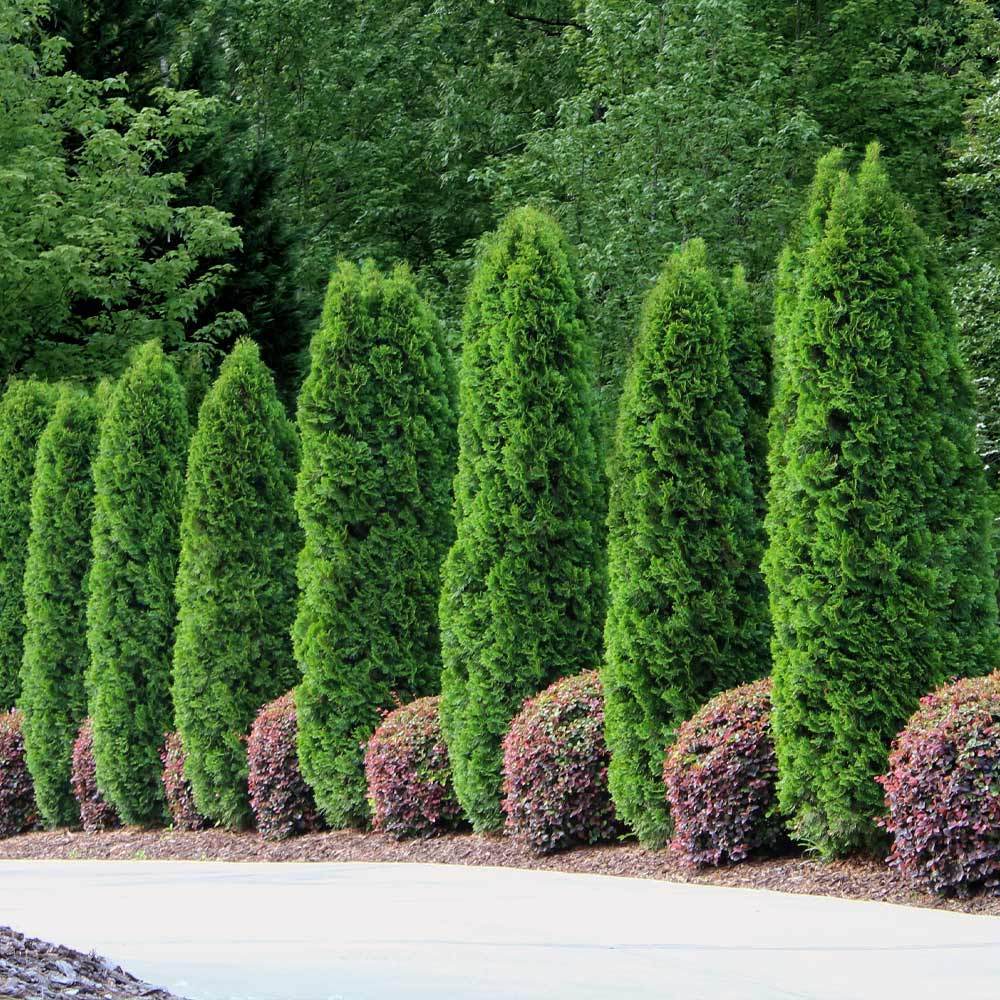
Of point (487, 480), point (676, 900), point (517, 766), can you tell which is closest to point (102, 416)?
point (487, 480)

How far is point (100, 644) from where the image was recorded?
13.7m

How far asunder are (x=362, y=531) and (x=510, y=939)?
18.6ft

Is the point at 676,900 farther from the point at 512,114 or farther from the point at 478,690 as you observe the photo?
the point at 512,114

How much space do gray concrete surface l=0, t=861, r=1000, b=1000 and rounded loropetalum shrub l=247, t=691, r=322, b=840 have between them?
2.68m

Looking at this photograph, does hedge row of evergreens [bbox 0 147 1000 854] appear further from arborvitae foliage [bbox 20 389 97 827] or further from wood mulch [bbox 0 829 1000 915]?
wood mulch [bbox 0 829 1000 915]

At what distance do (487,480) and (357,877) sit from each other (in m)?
2.93

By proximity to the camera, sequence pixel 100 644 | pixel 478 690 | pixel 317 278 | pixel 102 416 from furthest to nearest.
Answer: pixel 317 278 < pixel 102 416 < pixel 100 644 < pixel 478 690

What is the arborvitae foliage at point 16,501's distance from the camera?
15.8 meters

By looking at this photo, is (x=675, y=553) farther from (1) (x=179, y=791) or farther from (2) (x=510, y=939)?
(1) (x=179, y=791)

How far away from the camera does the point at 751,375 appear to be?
989cm

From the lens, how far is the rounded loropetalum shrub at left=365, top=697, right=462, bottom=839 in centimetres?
1074

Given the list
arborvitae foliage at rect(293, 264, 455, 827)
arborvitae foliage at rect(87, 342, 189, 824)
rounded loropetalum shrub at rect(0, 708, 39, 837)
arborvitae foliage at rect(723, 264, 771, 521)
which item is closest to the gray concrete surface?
arborvitae foliage at rect(293, 264, 455, 827)

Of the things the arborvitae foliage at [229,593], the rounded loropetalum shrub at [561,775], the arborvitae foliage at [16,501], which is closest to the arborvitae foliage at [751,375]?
the rounded loropetalum shrub at [561,775]

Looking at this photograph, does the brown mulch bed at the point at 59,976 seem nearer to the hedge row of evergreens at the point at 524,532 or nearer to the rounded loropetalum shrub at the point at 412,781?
the hedge row of evergreens at the point at 524,532
